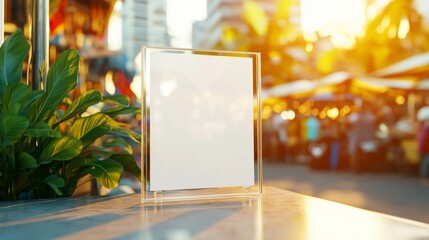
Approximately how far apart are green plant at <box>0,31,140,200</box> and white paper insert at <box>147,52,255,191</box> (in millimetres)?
166

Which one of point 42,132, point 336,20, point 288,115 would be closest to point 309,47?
point 336,20

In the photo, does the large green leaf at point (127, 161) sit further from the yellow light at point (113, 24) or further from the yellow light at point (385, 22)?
the yellow light at point (385, 22)

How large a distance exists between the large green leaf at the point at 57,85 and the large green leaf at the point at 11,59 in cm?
12

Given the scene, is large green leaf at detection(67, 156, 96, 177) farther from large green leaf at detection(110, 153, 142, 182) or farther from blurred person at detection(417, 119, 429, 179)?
blurred person at detection(417, 119, 429, 179)

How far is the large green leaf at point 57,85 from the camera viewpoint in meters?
1.13

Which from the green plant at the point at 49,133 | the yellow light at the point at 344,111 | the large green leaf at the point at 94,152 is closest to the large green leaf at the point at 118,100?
the green plant at the point at 49,133

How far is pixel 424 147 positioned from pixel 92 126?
624 centimetres

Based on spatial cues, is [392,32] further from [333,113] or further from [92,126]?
[92,126]

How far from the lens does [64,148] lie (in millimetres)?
1100

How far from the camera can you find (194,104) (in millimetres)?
1050

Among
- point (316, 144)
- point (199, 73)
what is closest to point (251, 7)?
point (316, 144)

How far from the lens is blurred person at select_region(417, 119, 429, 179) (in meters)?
6.43

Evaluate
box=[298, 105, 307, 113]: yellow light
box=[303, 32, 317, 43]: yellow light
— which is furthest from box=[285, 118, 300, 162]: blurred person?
box=[303, 32, 317, 43]: yellow light

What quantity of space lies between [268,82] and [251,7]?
256cm
